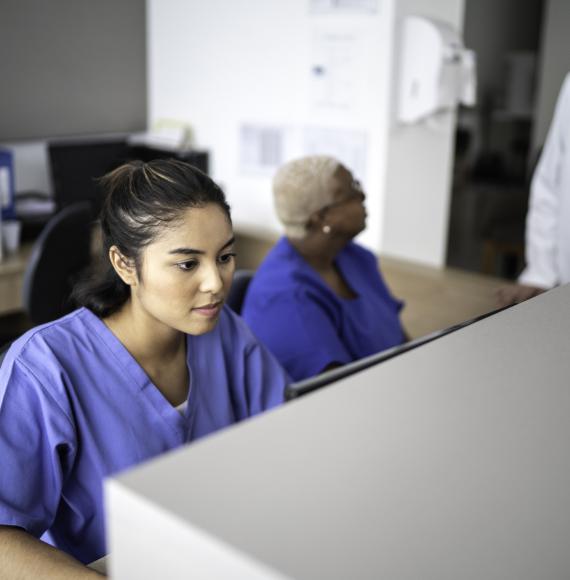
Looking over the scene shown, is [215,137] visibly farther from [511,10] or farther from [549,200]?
[511,10]

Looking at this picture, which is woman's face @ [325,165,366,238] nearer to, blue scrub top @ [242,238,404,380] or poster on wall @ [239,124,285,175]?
blue scrub top @ [242,238,404,380]

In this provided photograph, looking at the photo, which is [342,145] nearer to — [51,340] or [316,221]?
[316,221]

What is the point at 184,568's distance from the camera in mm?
364

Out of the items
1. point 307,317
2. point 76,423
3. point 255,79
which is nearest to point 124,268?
point 76,423

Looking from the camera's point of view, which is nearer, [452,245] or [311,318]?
[311,318]

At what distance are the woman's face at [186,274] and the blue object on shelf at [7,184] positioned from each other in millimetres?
2042

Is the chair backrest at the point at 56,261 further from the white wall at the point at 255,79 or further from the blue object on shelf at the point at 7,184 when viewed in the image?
the white wall at the point at 255,79

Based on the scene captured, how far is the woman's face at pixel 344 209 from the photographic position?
1876 mm

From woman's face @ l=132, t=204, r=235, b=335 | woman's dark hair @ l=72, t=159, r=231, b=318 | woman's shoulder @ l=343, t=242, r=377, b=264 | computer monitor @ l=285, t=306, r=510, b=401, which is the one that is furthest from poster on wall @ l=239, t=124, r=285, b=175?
computer monitor @ l=285, t=306, r=510, b=401

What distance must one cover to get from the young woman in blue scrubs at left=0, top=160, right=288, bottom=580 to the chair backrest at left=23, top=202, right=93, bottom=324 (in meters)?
1.39

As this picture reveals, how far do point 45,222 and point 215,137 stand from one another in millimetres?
845

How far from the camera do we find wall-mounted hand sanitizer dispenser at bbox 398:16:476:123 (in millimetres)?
2613

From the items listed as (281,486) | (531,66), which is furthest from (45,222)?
(531,66)

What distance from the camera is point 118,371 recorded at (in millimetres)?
1143
